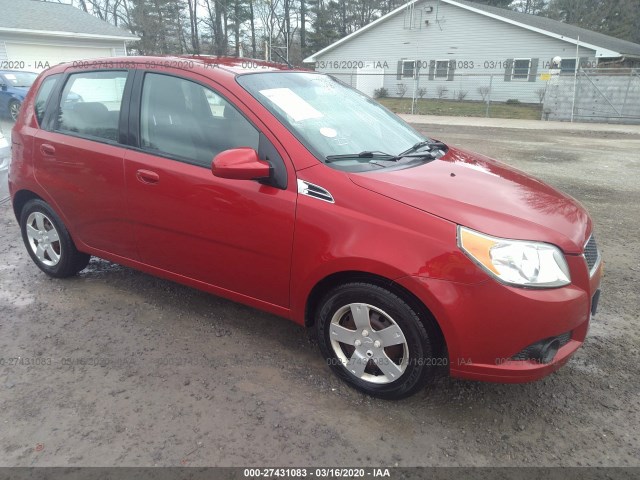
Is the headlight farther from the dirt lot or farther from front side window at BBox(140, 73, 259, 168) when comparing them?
front side window at BBox(140, 73, 259, 168)

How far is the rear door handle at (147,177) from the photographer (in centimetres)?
311

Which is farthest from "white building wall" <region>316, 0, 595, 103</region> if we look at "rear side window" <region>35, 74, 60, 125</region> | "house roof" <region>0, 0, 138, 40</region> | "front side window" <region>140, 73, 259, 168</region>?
"front side window" <region>140, 73, 259, 168</region>

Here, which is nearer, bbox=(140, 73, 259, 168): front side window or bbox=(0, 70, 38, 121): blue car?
bbox=(140, 73, 259, 168): front side window

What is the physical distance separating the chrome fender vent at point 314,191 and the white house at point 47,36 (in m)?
18.7

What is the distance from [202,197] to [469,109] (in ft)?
78.5

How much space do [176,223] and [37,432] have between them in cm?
137

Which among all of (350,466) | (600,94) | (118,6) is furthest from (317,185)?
(118,6)

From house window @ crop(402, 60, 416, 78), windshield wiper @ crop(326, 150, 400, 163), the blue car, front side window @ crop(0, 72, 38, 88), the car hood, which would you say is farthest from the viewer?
Result: house window @ crop(402, 60, 416, 78)

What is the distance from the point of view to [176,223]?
10.2ft

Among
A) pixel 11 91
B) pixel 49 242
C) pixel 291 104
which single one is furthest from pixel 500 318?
pixel 11 91

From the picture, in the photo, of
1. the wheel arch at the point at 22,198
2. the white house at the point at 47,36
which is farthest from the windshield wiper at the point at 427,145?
the white house at the point at 47,36

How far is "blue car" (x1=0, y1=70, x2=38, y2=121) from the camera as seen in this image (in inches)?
543

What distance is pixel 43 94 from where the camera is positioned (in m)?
3.91

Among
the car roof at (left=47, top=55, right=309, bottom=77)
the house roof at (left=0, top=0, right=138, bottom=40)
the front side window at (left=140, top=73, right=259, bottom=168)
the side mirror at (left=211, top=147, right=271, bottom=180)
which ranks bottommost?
the side mirror at (left=211, top=147, right=271, bottom=180)
